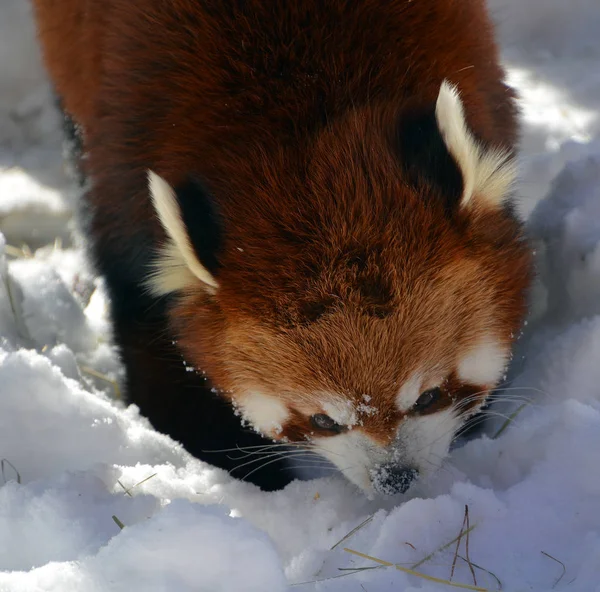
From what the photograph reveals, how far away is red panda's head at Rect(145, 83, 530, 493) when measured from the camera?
1762 mm

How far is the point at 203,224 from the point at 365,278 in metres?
0.42

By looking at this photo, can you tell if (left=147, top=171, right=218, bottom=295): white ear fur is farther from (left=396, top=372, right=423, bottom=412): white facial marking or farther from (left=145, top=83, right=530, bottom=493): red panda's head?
(left=396, top=372, right=423, bottom=412): white facial marking

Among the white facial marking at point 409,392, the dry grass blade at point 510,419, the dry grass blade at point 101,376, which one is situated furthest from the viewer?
the dry grass blade at point 101,376

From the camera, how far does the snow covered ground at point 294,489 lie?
1524 mm

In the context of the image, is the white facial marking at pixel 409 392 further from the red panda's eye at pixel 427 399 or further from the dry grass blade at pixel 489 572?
the dry grass blade at pixel 489 572

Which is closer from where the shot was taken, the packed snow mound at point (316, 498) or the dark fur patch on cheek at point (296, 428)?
the packed snow mound at point (316, 498)

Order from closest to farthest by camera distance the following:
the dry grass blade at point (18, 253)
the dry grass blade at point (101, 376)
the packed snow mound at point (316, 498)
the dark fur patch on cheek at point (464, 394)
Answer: the packed snow mound at point (316, 498)
the dark fur patch on cheek at point (464, 394)
the dry grass blade at point (101, 376)
the dry grass blade at point (18, 253)

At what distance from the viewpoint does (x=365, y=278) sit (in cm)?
174

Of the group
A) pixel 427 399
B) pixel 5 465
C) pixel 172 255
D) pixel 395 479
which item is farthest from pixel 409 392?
pixel 5 465

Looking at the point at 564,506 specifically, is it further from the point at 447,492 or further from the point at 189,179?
the point at 189,179

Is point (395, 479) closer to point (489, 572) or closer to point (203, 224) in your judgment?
point (489, 572)

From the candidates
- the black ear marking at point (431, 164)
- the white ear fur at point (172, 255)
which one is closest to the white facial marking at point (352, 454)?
A: the white ear fur at point (172, 255)

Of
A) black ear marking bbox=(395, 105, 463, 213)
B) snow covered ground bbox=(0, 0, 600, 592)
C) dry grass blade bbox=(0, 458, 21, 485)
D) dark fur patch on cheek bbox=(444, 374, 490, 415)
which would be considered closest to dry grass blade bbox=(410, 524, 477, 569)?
snow covered ground bbox=(0, 0, 600, 592)

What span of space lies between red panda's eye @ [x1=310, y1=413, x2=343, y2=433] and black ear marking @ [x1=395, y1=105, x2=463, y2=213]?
0.59 m
